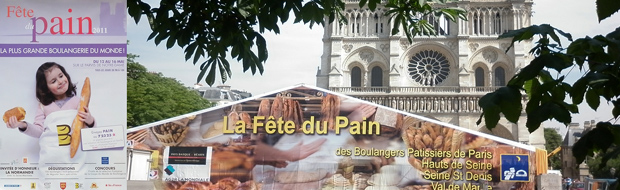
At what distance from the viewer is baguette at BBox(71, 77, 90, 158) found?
11.9ft

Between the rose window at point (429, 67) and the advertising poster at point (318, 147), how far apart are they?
28.3 m

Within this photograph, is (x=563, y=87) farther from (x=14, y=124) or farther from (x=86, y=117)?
(x=14, y=124)

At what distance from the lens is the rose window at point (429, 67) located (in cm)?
4978

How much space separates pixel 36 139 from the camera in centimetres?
366

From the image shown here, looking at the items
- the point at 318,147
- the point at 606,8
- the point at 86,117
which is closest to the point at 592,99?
the point at 606,8

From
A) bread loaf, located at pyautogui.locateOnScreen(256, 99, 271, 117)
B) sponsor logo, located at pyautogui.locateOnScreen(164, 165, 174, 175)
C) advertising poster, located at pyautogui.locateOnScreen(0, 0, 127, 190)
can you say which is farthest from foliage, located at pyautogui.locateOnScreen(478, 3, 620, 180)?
bread loaf, located at pyautogui.locateOnScreen(256, 99, 271, 117)

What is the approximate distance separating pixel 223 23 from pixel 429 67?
45.7 meters

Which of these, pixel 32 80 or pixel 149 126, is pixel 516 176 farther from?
pixel 32 80

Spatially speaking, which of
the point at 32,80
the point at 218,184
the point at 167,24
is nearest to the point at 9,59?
the point at 32,80

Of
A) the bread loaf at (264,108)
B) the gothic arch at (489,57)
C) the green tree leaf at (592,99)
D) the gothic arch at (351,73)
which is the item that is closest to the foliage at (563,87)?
the green tree leaf at (592,99)

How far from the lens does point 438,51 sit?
4984 cm

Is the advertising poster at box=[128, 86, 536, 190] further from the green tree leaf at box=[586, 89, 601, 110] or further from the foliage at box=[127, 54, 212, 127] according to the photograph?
the green tree leaf at box=[586, 89, 601, 110]

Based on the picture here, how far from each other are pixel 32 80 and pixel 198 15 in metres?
1.53

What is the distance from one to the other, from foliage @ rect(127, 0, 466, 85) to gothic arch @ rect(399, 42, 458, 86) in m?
44.8
